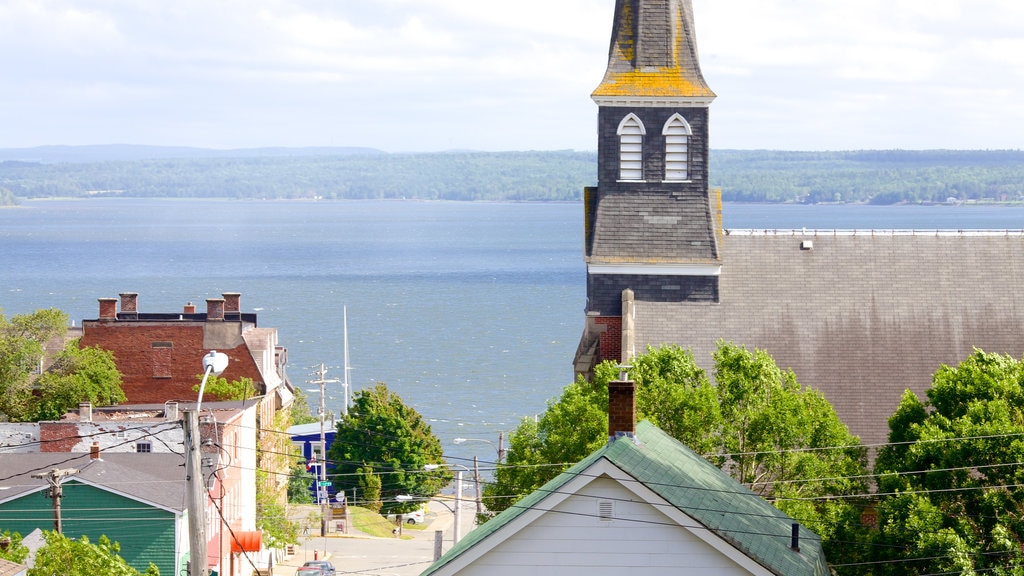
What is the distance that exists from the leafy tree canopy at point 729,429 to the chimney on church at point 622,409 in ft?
25.9

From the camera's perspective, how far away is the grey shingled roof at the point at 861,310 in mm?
39125

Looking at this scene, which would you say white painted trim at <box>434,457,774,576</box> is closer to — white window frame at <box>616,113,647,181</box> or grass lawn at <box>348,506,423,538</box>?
white window frame at <box>616,113,647,181</box>

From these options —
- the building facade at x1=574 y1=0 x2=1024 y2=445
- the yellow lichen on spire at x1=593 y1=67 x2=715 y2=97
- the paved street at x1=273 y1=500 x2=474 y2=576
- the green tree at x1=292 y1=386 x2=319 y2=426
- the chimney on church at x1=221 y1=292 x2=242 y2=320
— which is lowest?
the paved street at x1=273 y1=500 x2=474 y2=576

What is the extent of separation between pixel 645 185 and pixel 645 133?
54.7 inches

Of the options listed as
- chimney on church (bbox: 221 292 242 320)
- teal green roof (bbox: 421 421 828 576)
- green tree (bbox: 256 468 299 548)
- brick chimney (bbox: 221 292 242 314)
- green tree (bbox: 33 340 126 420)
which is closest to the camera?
teal green roof (bbox: 421 421 828 576)

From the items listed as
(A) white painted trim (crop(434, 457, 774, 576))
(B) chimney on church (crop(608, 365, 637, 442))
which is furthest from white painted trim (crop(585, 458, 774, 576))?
(B) chimney on church (crop(608, 365, 637, 442))

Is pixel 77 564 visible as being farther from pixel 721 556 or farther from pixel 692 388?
pixel 692 388

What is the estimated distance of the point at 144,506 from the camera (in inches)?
1606

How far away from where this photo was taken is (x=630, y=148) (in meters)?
41.9

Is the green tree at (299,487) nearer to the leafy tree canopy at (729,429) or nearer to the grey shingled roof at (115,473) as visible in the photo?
the grey shingled roof at (115,473)

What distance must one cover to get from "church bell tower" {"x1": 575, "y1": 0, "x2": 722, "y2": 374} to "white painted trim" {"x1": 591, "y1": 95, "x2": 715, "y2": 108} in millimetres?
26

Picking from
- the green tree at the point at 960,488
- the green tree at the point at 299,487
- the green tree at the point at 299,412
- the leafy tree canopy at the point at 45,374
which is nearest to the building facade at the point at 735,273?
the green tree at the point at 960,488

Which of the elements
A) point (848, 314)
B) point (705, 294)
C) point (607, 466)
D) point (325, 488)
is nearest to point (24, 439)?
point (325, 488)

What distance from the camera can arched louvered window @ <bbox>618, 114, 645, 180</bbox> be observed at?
41.8 m
